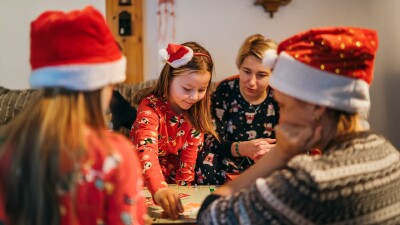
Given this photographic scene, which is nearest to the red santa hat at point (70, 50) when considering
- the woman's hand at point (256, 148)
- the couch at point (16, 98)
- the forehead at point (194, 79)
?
the forehead at point (194, 79)

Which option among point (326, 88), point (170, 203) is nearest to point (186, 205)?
point (170, 203)

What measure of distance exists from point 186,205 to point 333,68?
68cm

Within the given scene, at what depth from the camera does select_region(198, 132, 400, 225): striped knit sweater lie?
2.86ft

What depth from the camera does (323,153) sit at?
3.19 feet

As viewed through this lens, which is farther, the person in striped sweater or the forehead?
the forehead

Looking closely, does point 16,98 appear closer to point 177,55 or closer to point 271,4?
point 177,55

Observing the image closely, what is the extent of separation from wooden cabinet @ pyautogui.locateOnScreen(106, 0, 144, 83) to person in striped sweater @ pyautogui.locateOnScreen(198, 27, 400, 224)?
6.80 ft

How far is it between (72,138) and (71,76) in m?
0.14

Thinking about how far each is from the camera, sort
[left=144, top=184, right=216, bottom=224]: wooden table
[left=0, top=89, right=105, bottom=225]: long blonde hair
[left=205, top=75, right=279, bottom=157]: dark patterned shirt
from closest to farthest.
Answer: [left=0, top=89, right=105, bottom=225]: long blonde hair
[left=144, top=184, right=216, bottom=224]: wooden table
[left=205, top=75, right=279, bottom=157]: dark patterned shirt

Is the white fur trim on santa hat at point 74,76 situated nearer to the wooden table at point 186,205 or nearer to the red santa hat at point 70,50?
the red santa hat at point 70,50

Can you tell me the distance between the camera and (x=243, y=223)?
92 cm

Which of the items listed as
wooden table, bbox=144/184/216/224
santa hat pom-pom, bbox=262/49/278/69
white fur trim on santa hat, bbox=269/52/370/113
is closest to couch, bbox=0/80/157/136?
wooden table, bbox=144/184/216/224

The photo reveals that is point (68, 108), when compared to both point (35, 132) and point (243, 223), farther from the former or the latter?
point (243, 223)

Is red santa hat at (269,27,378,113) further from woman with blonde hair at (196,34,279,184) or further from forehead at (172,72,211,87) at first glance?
woman with blonde hair at (196,34,279,184)
